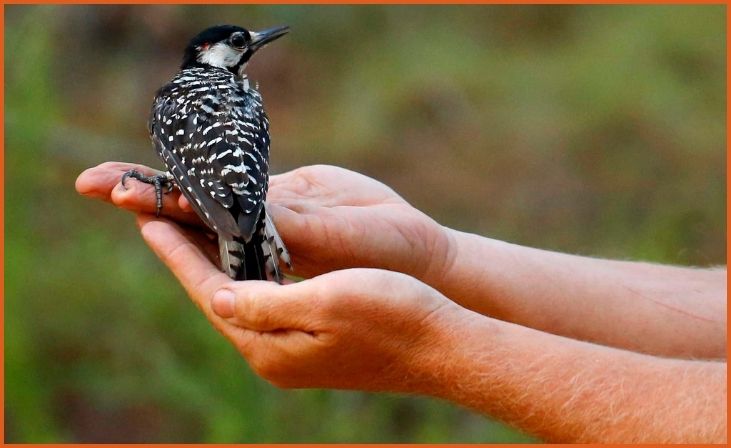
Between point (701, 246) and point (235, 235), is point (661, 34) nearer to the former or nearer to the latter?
point (701, 246)

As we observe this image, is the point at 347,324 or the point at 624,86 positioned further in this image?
the point at 624,86

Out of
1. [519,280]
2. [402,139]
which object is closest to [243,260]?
[519,280]

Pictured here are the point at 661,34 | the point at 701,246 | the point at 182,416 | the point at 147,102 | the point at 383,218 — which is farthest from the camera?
the point at 661,34

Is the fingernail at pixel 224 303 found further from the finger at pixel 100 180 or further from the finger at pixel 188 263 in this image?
the finger at pixel 100 180

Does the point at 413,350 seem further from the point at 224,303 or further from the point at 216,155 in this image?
the point at 216,155

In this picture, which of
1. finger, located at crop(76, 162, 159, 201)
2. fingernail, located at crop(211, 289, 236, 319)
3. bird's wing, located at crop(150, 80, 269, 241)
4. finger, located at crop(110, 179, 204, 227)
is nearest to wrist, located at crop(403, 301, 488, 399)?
fingernail, located at crop(211, 289, 236, 319)

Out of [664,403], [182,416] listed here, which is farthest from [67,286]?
[664,403]
